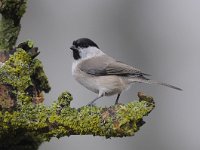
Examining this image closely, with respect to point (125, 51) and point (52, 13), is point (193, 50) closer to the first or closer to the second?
point (125, 51)

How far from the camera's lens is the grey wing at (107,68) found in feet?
12.0

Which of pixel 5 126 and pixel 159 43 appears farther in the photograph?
pixel 159 43

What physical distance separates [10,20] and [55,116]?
713 millimetres

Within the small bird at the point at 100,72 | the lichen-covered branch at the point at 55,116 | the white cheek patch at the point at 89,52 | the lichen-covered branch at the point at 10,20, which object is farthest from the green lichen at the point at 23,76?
the white cheek patch at the point at 89,52

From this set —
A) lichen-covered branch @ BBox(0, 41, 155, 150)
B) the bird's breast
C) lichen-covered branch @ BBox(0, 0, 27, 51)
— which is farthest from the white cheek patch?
lichen-covered branch @ BBox(0, 41, 155, 150)

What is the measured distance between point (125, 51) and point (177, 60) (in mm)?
695

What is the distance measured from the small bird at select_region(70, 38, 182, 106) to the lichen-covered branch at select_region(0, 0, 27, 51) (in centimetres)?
81

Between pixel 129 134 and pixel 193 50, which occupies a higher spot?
pixel 193 50

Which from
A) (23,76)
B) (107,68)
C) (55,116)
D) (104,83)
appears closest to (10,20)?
(23,76)

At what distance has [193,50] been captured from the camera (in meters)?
7.54

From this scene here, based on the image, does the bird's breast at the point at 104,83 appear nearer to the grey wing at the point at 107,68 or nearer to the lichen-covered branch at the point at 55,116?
the grey wing at the point at 107,68

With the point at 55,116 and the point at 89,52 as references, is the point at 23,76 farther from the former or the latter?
the point at 89,52

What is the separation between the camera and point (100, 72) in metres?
3.75

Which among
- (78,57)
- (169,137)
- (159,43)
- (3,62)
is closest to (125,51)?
(159,43)
